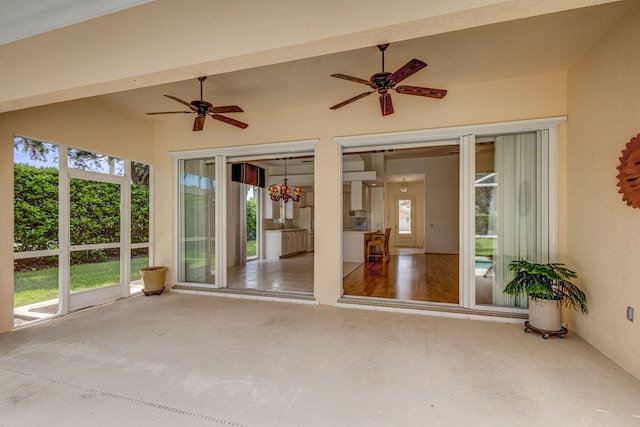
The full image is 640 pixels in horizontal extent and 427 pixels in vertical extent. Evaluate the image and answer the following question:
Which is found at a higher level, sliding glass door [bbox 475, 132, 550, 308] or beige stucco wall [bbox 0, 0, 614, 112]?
beige stucco wall [bbox 0, 0, 614, 112]

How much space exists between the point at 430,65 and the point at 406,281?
379 cm

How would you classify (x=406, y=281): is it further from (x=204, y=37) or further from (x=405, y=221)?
(x=405, y=221)

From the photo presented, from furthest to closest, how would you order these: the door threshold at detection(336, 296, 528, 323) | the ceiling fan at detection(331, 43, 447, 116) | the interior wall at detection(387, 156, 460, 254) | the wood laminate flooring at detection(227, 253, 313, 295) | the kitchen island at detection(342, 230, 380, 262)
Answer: the interior wall at detection(387, 156, 460, 254) → the kitchen island at detection(342, 230, 380, 262) → the wood laminate flooring at detection(227, 253, 313, 295) → the door threshold at detection(336, 296, 528, 323) → the ceiling fan at detection(331, 43, 447, 116)

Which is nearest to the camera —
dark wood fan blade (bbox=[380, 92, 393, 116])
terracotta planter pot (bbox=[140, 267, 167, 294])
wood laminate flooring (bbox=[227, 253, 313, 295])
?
dark wood fan blade (bbox=[380, 92, 393, 116])

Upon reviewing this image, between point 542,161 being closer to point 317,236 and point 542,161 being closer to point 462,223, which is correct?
point 462,223

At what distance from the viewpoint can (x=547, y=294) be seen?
3049 millimetres

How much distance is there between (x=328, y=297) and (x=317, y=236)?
0.94 meters

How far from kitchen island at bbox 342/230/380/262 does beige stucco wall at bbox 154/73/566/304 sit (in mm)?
4068

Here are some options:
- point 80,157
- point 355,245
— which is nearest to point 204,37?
point 80,157

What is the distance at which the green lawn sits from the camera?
359 cm

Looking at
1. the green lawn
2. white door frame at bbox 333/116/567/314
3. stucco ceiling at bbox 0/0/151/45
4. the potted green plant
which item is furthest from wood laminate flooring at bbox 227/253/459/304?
stucco ceiling at bbox 0/0/151/45

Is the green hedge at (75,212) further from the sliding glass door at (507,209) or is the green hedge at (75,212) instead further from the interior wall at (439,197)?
the interior wall at (439,197)

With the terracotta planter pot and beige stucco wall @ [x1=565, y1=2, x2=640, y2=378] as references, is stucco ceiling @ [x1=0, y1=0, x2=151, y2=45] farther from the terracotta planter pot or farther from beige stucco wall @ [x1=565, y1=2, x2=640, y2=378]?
beige stucco wall @ [x1=565, y1=2, x2=640, y2=378]

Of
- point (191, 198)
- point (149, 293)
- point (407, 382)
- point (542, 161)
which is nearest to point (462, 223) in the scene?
point (542, 161)
